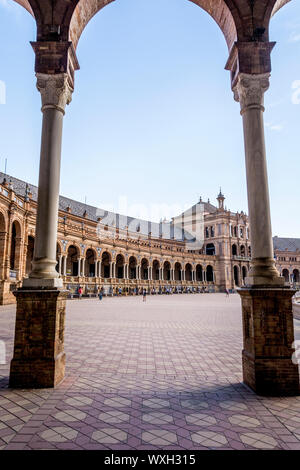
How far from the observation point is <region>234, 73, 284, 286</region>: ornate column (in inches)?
193

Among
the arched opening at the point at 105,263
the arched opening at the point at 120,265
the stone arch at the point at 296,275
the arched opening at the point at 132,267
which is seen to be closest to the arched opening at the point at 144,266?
the arched opening at the point at 132,267

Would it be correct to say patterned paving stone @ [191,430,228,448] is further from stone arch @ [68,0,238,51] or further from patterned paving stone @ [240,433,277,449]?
stone arch @ [68,0,238,51]

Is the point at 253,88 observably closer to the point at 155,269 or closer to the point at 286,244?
the point at 155,269

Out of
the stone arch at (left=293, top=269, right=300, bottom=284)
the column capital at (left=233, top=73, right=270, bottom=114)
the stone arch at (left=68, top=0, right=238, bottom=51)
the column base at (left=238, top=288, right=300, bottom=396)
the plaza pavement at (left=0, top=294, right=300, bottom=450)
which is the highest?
the stone arch at (left=68, top=0, right=238, bottom=51)

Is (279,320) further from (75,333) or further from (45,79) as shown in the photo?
(75,333)

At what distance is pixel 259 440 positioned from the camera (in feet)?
9.65

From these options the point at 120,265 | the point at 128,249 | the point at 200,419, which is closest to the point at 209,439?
the point at 200,419

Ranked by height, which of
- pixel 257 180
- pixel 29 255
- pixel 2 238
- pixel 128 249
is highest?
pixel 128 249

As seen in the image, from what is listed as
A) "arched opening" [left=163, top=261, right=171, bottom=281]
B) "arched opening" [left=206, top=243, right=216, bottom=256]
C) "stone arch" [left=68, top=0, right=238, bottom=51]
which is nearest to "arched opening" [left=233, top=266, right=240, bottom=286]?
"arched opening" [left=206, top=243, right=216, bottom=256]

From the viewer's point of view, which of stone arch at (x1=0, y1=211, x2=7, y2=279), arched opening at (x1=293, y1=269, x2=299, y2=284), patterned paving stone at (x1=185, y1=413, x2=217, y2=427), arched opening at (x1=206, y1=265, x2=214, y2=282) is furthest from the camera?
arched opening at (x1=293, y1=269, x2=299, y2=284)

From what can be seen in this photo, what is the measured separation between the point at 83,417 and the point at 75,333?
6.55 m

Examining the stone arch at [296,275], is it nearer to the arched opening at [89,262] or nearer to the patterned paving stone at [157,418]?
the arched opening at [89,262]

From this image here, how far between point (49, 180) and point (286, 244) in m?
102
